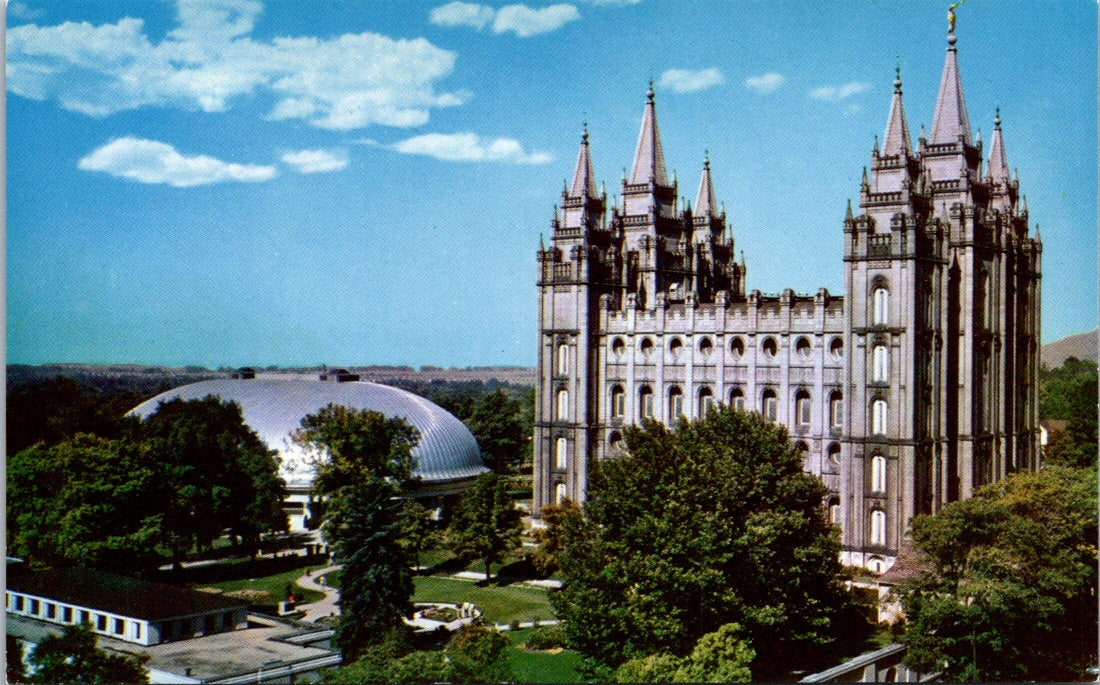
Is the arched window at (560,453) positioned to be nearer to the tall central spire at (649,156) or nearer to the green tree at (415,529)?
the green tree at (415,529)

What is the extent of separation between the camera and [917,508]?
153 ft

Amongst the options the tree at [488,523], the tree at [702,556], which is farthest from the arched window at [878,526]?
the tree at [488,523]

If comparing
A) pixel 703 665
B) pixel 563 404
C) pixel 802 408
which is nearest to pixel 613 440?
pixel 563 404

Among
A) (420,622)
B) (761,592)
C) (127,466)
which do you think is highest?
(127,466)

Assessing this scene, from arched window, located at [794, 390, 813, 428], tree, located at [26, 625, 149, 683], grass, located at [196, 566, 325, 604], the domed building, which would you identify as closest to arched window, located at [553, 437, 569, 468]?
the domed building

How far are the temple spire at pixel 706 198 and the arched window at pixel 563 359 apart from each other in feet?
48.3

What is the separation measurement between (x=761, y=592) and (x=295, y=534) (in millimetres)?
33204

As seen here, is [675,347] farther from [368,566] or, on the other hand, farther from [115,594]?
[115,594]

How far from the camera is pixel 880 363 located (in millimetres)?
48031

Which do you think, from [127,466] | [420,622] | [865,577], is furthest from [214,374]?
[865,577]

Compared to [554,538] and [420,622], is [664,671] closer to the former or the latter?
[420,622]

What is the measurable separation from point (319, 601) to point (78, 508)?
32.7ft

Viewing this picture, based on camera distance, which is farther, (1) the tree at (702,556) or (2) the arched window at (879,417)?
(2) the arched window at (879,417)

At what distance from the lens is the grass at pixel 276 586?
44.6 meters
